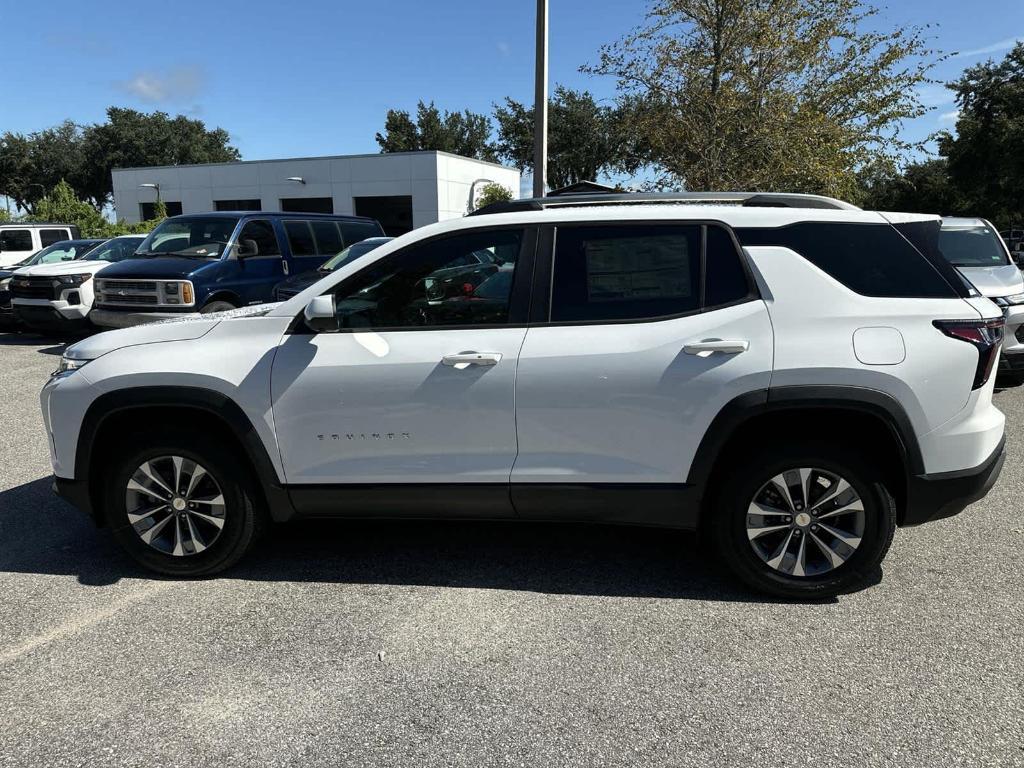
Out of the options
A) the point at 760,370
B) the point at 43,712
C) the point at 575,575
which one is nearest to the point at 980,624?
the point at 760,370

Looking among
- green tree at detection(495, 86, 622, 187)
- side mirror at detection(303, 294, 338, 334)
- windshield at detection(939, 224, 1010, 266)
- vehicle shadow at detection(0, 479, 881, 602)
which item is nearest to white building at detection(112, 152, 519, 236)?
green tree at detection(495, 86, 622, 187)

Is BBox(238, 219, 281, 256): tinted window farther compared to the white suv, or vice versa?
BBox(238, 219, 281, 256): tinted window

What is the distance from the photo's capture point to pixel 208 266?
32.6ft

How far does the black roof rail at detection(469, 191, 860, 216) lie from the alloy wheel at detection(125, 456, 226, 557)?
189 cm

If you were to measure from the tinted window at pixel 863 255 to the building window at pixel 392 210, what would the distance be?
3402 centimetres

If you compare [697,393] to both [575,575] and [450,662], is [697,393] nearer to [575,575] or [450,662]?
[575,575]

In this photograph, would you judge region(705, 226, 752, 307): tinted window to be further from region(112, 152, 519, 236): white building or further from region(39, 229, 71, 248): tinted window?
region(112, 152, 519, 236): white building

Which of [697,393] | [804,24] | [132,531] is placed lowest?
[132,531]

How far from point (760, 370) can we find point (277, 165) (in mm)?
38983

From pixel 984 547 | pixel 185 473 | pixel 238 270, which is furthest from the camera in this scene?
pixel 238 270

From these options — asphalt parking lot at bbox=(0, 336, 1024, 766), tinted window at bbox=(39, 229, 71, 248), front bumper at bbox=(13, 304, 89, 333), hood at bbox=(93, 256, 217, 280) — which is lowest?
asphalt parking lot at bbox=(0, 336, 1024, 766)

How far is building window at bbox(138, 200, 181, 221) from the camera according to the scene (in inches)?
1633

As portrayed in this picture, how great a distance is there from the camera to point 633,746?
2537 mm

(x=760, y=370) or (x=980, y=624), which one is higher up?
(x=760, y=370)
